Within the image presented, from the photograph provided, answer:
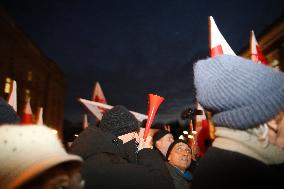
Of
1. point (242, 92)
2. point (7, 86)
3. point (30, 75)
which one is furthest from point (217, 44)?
point (30, 75)

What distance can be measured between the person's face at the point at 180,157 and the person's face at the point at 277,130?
333 cm

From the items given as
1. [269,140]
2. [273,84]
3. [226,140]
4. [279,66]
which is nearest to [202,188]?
[226,140]

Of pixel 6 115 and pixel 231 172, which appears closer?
pixel 231 172

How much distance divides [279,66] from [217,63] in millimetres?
16853

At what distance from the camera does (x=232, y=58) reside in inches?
67.9

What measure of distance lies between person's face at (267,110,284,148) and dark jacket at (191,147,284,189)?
26 centimetres

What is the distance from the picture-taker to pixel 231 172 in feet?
5.02

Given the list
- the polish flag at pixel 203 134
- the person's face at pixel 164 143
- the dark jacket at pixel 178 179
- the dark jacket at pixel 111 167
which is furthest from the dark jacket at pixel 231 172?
the polish flag at pixel 203 134

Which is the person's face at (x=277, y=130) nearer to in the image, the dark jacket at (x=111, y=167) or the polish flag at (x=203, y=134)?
the dark jacket at (x=111, y=167)

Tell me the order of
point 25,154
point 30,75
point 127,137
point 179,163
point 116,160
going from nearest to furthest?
point 25,154
point 116,160
point 127,137
point 179,163
point 30,75

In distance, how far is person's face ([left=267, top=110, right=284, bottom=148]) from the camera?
5.44 feet

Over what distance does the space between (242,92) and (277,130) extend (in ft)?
1.08

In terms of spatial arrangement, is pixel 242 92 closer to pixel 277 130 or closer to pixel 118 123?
pixel 277 130

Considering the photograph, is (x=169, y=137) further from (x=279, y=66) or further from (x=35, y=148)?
(x=279, y=66)
